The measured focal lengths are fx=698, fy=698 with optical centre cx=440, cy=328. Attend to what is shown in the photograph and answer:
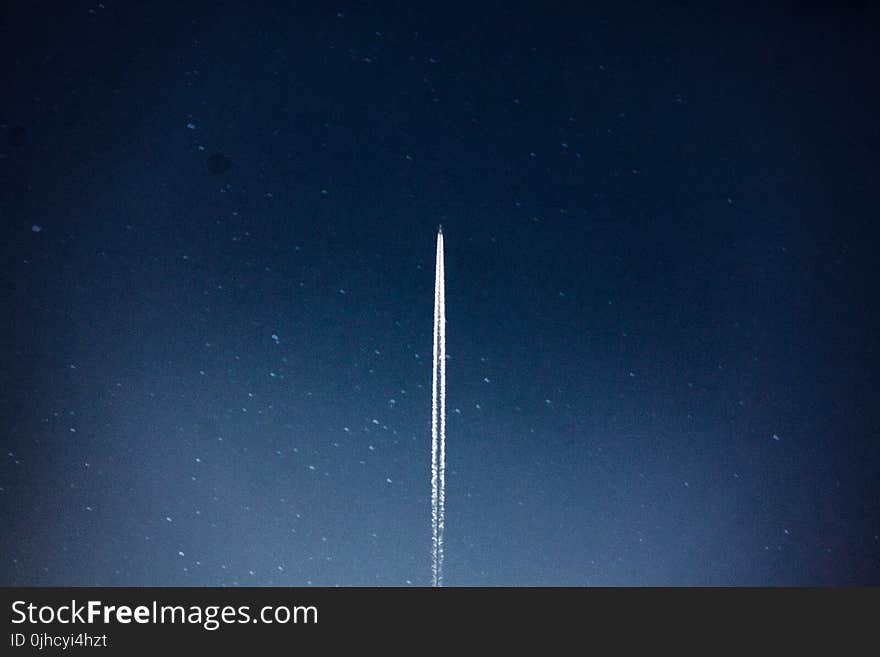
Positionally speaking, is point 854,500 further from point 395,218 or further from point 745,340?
point 395,218

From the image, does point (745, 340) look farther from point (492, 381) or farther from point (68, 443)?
point (68, 443)

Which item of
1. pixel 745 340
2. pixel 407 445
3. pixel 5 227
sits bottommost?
pixel 407 445

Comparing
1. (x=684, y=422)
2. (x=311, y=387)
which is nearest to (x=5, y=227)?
(x=311, y=387)

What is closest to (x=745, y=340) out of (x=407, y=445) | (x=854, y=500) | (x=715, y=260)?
(x=715, y=260)

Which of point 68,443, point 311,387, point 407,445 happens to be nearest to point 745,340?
point 407,445

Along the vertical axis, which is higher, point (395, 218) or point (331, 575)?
point (395, 218)

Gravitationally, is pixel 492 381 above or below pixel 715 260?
below
